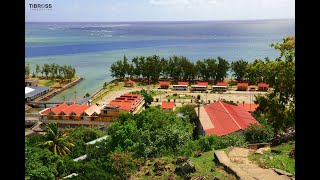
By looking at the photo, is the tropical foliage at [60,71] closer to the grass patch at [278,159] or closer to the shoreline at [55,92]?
the shoreline at [55,92]

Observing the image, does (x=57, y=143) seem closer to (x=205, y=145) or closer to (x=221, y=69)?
(x=205, y=145)

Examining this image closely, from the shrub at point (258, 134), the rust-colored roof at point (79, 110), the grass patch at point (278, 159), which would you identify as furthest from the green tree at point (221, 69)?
the grass patch at point (278, 159)

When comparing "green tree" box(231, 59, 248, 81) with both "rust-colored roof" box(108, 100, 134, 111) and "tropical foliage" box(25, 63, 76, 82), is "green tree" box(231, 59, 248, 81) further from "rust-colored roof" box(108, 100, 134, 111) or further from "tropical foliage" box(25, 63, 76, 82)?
"rust-colored roof" box(108, 100, 134, 111)

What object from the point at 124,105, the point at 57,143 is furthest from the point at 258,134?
the point at 124,105

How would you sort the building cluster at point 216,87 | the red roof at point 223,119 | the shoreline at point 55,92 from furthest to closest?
the building cluster at point 216,87
the shoreline at point 55,92
the red roof at point 223,119
